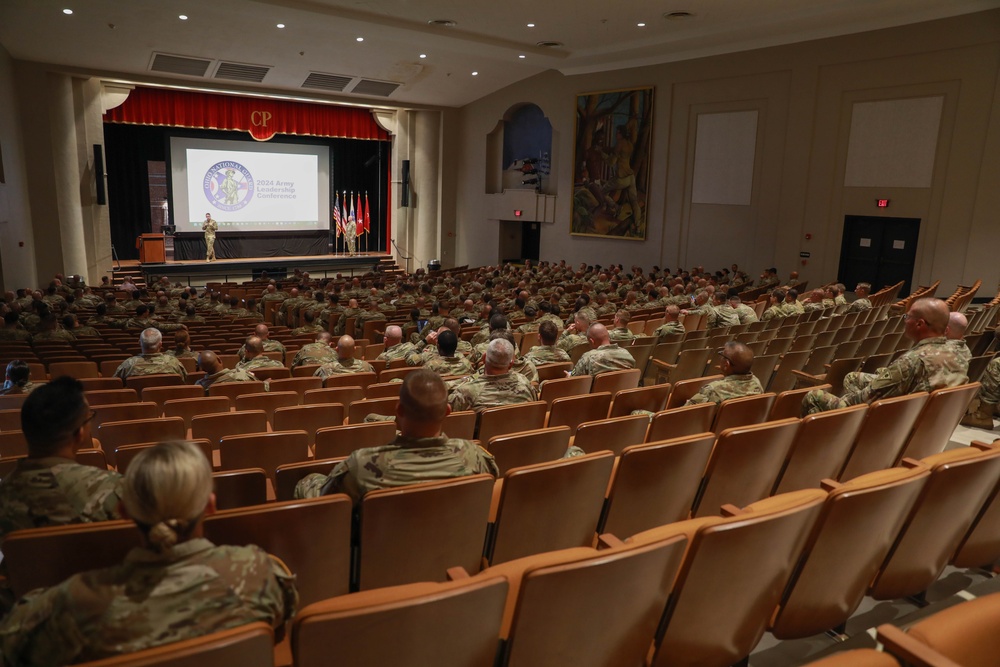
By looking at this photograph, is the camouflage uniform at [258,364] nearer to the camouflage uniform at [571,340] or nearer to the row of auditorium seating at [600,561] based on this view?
the camouflage uniform at [571,340]

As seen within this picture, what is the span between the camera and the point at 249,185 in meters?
20.7

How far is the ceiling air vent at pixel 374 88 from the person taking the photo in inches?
732

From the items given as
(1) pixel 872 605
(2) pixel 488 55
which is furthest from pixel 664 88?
(1) pixel 872 605

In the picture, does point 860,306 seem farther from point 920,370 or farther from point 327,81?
point 327,81

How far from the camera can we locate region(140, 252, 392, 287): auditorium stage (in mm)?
18094

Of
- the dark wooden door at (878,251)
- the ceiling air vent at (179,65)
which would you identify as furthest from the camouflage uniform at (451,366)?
the ceiling air vent at (179,65)

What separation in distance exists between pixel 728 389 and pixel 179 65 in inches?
657

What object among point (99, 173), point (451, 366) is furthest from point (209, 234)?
point (451, 366)

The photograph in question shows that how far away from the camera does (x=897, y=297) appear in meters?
13.2

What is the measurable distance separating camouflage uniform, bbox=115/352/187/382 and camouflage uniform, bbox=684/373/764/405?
436cm

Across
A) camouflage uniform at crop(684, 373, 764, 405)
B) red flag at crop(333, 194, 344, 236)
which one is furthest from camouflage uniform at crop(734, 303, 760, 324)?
red flag at crop(333, 194, 344, 236)

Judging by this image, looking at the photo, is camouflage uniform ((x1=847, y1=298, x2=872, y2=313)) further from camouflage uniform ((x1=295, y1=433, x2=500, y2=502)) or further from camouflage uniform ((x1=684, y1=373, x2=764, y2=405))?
camouflage uniform ((x1=295, y1=433, x2=500, y2=502))

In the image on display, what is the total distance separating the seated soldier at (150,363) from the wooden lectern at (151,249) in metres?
14.0

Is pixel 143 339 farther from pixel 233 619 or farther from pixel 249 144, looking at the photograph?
pixel 249 144
